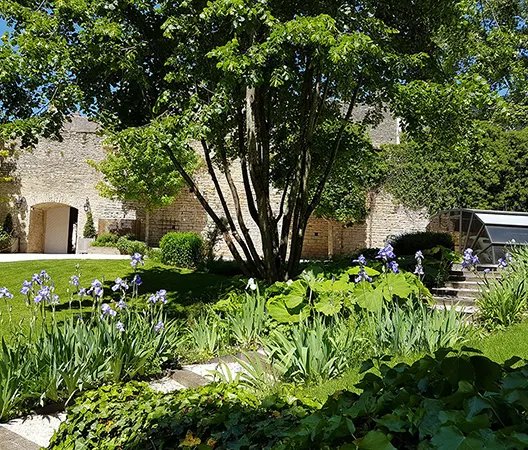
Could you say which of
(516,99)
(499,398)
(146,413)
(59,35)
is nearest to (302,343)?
(146,413)

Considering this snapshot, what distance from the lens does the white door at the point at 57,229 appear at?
2163cm

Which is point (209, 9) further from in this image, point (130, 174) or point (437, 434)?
point (130, 174)

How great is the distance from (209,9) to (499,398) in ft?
16.9

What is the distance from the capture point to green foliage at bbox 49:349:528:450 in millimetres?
1126

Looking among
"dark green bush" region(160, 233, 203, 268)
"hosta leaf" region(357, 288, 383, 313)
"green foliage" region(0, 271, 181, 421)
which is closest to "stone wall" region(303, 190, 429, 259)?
"dark green bush" region(160, 233, 203, 268)

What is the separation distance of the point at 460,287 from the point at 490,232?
5.47ft

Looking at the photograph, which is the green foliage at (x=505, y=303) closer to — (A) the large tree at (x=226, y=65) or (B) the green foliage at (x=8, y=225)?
(A) the large tree at (x=226, y=65)

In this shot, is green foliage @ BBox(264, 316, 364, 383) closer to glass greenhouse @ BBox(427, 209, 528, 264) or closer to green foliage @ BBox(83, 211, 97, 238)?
glass greenhouse @ BBox(427, 209, 528, 264)

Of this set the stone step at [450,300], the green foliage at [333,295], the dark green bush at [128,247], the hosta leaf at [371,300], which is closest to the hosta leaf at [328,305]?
the green foliage at [333,295]

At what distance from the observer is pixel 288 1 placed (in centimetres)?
666

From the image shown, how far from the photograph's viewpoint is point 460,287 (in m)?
8.10

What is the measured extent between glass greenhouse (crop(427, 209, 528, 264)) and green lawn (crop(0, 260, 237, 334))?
5.10 m

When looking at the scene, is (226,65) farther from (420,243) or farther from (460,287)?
(420,243)

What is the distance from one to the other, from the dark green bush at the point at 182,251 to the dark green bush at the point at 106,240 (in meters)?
5.05
